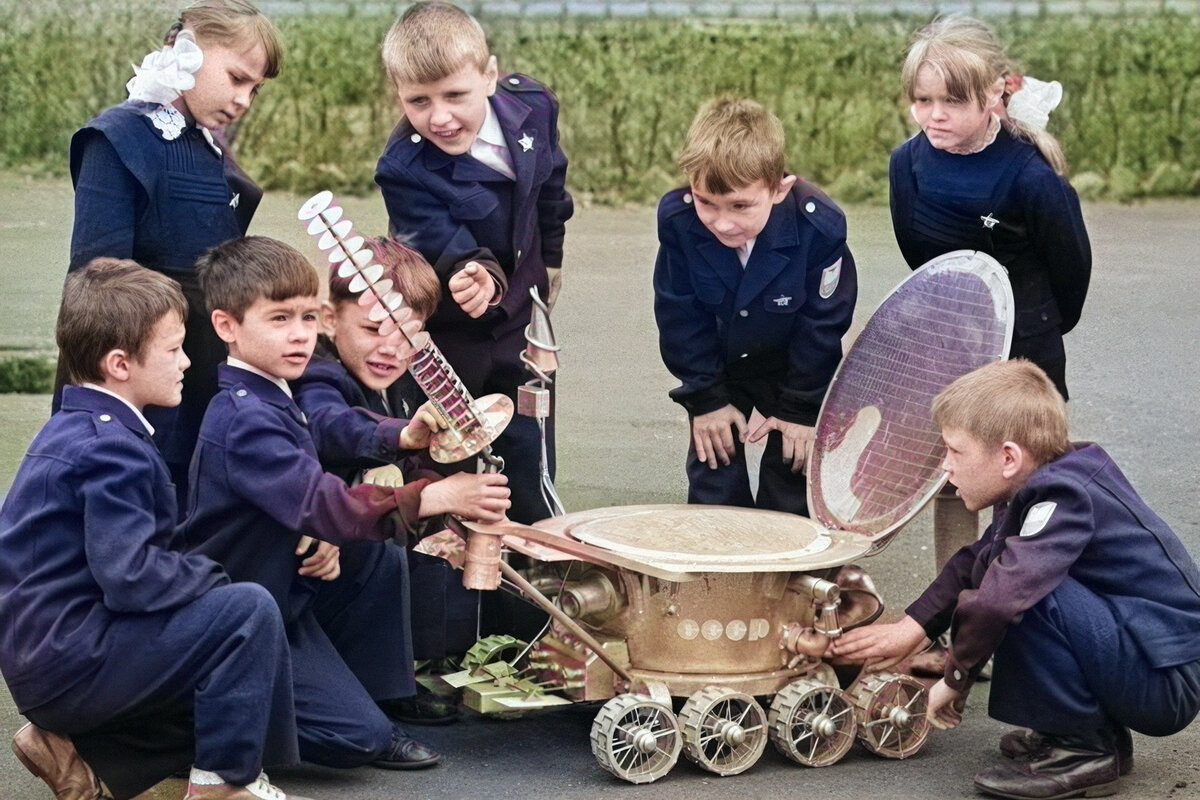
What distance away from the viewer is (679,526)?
3609 millimetres

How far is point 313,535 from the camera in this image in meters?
3.23

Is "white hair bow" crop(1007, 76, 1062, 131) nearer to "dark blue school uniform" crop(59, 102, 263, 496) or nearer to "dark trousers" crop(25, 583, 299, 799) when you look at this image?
"dark blue school uniform" crop(59, 102, 263, 496)

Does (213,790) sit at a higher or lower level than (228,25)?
lower

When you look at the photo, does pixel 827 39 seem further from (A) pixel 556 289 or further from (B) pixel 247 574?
(B) pixel 247 574

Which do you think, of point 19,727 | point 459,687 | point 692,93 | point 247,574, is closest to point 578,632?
point 459,687

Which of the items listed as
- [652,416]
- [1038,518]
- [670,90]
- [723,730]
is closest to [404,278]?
[723,730]

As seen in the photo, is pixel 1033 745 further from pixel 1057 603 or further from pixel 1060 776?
pixel 1057 603

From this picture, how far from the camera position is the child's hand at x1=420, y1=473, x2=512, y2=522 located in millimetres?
3195

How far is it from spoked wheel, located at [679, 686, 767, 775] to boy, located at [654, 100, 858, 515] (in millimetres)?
785

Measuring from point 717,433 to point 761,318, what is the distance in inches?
11.4

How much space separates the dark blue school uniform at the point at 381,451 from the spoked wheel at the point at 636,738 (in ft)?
1.89

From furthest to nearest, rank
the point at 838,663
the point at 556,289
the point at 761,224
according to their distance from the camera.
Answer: the point at 556,289, the point at 761,224, the point at 838,663

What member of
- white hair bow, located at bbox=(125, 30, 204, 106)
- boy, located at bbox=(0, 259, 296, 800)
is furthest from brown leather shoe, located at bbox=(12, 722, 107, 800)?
white hair bow, located at bbox=(125, 30, 204, 106)

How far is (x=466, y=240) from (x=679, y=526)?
32.4 inches
